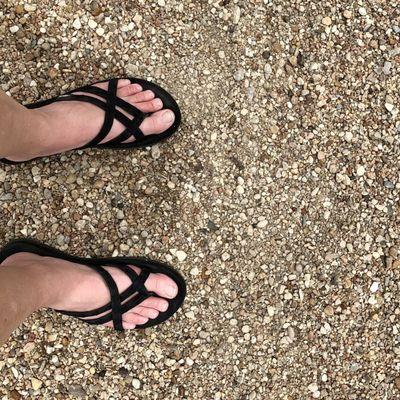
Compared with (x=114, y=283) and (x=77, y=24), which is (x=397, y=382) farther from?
(x=77, y=24)

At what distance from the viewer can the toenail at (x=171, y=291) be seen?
2.71 meters

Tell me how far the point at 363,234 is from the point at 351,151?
1.35ft

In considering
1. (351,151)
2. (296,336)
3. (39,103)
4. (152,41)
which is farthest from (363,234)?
(39,103)

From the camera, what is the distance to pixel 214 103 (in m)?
2.79

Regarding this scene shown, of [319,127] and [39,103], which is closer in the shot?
[39,103]

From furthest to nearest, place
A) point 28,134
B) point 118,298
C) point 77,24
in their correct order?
point 77,24 → point 118,298 → point 28,134

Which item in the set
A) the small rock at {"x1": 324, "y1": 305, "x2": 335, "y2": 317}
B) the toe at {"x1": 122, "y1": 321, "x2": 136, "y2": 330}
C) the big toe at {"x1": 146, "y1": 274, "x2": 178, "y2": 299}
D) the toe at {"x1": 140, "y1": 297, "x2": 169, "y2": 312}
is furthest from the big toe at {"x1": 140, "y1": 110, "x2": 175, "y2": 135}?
the small rock at {"x1": 324, "y1": 305, "x2": 335, "y2": 317}

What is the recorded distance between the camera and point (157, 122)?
8.80 feet

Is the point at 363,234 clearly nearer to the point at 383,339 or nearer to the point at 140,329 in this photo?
the point at 383,339

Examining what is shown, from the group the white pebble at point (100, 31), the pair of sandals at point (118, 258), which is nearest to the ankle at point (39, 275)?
the pair of sandals at point (118, 258)

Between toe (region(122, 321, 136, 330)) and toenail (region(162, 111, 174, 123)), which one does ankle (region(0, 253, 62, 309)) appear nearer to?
toe (region(122, 321, 136, 330))

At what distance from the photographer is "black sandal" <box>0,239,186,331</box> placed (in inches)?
104

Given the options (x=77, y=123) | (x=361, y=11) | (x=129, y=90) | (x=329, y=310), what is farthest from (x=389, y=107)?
(x=77, y=123)

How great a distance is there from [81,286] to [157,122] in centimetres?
83
